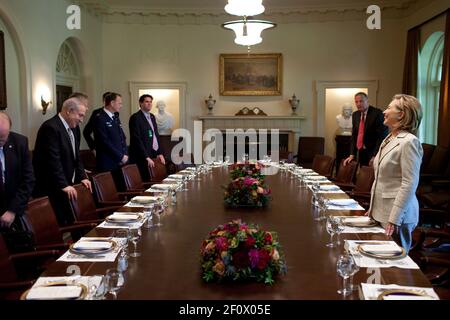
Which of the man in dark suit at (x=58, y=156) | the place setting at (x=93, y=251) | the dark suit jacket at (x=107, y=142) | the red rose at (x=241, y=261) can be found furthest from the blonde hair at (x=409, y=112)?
the dark suit jacket at (x=107, y=142)

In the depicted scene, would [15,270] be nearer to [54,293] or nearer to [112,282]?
[54,293]

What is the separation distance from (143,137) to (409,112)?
452 centimetres

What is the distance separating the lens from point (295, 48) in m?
11.1

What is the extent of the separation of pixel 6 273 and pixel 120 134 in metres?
3.74

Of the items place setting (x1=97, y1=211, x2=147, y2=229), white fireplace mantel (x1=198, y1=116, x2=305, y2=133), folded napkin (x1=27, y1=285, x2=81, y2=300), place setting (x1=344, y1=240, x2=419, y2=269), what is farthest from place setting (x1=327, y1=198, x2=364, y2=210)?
white fireplace mantel (x1=198, y1=116, x2=305, y2=133)

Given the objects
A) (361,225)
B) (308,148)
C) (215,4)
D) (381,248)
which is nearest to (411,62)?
(308,148)

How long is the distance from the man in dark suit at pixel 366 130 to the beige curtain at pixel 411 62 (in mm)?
3779

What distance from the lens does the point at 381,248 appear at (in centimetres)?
250

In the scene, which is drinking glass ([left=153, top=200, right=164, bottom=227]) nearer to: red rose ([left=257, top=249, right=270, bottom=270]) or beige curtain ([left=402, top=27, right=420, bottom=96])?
red rose ([left=257, top=249, right=270, bottom=270])

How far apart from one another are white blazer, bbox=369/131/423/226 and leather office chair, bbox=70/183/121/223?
205 cm

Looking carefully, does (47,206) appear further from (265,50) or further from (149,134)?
(265,50)
